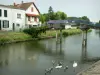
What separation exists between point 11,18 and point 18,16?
3270 millimetres

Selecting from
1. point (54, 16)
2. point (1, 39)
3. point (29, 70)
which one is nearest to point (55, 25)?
point (1, 39)

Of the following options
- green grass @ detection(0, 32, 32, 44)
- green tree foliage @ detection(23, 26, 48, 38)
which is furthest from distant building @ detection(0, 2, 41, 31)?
green grass @ detection(0, 32, 32, 44)

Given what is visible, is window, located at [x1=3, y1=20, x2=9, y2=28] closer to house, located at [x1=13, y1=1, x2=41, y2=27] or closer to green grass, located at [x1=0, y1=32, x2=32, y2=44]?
green grass, located at [x1=0, y1=32, x2=32, y2=44]

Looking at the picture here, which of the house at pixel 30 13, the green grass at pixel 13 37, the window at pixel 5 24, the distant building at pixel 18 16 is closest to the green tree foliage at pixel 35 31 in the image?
the green grass at pixel 13 37

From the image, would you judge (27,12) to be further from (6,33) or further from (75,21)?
(75,21)

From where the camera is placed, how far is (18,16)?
66.0 meters

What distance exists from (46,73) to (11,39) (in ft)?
102

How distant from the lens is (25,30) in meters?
62.3

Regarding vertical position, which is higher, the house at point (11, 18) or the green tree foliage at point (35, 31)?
the house at point (11, 18)

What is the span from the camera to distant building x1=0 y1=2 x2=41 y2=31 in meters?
60.3

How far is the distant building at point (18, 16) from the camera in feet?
198

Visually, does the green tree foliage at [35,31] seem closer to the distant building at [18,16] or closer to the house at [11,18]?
the house at [11,18]

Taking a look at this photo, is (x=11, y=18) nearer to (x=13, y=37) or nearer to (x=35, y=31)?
(x=35, y=31)

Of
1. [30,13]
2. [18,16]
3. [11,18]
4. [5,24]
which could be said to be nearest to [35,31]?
[11,18]
